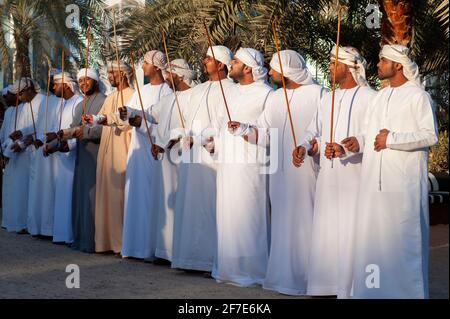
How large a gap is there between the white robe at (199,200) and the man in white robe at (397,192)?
8.35 ft

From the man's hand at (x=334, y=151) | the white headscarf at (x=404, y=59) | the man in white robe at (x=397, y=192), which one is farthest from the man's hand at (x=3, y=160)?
the white headscarf at (x=404, y=59)

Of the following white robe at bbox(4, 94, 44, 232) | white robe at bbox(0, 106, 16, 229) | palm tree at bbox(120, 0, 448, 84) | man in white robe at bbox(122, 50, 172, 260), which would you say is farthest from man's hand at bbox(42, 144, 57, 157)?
palm tree at bbox(120, 0, 448, 84)

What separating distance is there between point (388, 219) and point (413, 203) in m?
0.22

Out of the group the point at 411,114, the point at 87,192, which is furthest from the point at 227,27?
the point at 411,114

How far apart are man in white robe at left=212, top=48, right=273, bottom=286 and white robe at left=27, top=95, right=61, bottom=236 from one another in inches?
178

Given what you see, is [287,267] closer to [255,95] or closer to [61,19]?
[255,95]

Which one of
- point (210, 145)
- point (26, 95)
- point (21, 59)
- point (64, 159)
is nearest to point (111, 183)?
point (64, 159)

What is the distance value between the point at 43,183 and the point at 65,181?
0.91 m

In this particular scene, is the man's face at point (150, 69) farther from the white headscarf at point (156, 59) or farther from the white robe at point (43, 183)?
the white robe at point (43, 183)

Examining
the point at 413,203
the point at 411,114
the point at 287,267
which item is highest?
the point at 411,114

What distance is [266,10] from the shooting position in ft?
44.9

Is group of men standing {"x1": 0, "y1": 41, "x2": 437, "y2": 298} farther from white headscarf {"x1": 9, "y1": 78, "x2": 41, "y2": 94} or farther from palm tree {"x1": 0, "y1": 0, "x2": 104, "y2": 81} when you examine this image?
palm tree {"x1": 0, "y1": 0, "x2": 104, "y2": 81}

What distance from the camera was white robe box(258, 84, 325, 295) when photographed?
9.00 m

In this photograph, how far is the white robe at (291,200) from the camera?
900 centimetres
